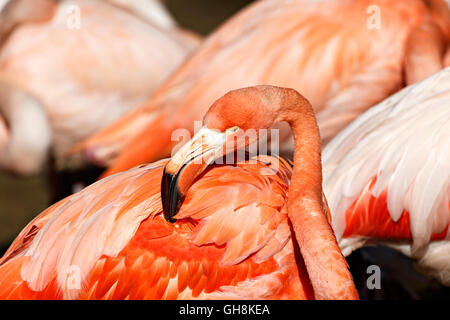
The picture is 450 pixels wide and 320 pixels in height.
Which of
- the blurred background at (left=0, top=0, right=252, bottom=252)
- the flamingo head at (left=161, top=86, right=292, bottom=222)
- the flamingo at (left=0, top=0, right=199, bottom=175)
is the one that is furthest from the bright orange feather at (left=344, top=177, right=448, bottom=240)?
the flamingo at (left=0, top=0, right=199, bottom=175)

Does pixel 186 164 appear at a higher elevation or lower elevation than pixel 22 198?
higher

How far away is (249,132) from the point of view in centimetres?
154

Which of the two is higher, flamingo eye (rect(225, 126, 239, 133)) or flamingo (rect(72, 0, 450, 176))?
flamingo eye (rect(225, 126, 239, 133))

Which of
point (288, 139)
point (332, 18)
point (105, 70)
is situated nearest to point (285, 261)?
point (288, 139)

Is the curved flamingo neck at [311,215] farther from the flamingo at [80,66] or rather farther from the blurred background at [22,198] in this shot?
the flamingo at [80,66]

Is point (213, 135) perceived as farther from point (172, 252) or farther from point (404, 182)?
point (404, 182)

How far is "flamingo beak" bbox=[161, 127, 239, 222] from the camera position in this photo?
1.46m

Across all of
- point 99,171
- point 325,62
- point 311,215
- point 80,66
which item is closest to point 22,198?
point 99,171

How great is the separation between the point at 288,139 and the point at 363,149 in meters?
0.46

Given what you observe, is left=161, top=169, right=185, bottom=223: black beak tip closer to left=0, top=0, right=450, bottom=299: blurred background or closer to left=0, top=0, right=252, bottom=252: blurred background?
left=0, top=0, right=450, bottom=299: blurred background

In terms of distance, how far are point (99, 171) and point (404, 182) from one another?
216cm

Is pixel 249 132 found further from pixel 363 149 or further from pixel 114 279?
pixel 363 149

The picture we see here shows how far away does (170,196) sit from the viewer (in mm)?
1474

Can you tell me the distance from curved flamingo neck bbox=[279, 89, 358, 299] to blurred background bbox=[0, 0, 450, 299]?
1117 mm
